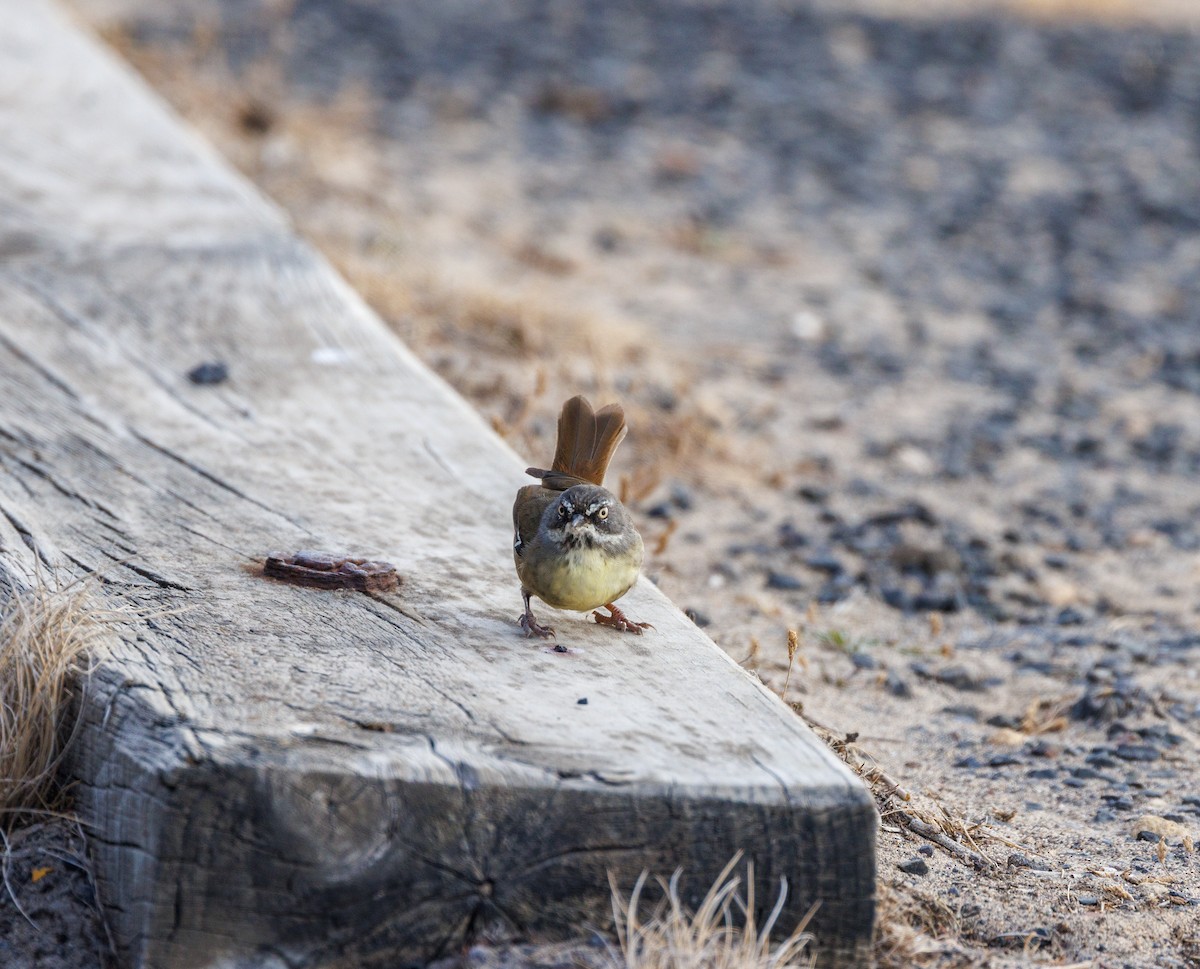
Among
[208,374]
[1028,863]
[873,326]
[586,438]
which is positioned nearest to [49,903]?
[586,438]

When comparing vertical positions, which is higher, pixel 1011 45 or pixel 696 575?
pixel 1011 45

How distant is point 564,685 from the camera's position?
256 centimetres

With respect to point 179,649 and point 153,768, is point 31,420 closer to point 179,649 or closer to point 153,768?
point 179,649

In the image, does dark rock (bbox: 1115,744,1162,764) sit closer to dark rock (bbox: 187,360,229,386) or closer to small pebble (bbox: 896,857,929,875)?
small pebble (bbox: 896,857,929,875)

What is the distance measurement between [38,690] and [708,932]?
4.17ft

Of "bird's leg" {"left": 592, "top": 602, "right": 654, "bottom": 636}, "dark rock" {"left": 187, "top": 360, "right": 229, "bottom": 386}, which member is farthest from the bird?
"dark rock" {"left": 187, "top": 360, "right": 229, "bottom": 386}

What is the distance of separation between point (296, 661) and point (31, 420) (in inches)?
56.5

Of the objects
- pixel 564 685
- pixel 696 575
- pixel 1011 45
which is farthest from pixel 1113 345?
pixel 564 685

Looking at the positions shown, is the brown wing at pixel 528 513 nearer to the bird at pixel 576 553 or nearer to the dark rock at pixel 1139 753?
the bird at pixel 576 553

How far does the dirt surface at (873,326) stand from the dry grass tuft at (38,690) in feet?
5.11

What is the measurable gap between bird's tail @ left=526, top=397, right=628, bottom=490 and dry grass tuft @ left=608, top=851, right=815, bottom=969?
1095 mm

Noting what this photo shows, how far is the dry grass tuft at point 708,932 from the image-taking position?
2.14 meters

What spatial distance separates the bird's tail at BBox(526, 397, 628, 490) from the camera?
3.11 m

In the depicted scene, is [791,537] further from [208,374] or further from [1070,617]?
[208,374]
